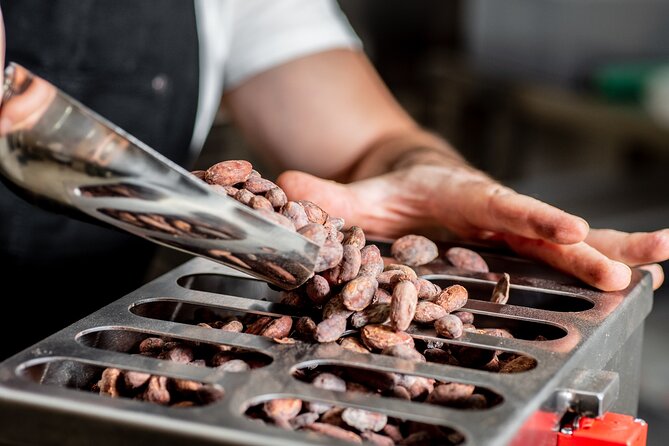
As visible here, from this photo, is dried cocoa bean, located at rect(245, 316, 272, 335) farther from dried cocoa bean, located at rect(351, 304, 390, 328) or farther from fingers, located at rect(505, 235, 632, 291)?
fingers, located at rect(505, 235, 632, 291)

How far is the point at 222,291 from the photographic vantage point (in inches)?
46.8

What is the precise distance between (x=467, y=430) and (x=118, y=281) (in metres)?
1.28

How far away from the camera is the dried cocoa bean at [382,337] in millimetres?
924

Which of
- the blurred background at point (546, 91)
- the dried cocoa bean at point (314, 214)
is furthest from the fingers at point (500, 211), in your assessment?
the blurred background at point (546, 91)

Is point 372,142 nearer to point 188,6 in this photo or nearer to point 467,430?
point 188,6

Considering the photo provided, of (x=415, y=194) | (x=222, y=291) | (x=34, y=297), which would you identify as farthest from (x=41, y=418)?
(x=34, y=297)

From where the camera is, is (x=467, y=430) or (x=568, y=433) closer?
(x=467, y=430)

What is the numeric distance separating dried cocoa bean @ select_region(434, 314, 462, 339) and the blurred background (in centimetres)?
199

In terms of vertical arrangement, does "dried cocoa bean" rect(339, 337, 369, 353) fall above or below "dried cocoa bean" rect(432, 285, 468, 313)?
below

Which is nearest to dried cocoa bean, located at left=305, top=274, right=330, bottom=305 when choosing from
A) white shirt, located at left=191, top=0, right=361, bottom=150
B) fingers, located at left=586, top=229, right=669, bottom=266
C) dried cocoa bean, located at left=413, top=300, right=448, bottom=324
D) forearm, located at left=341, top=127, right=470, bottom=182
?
dried cocoa bean, located at left=413, top=300, right=448, bottom=324

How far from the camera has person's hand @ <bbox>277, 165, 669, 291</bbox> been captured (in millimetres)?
1162

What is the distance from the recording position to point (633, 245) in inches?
47.8

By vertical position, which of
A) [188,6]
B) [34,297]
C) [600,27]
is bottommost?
[34,297]

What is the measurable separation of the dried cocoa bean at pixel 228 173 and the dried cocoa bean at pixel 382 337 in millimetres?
239
